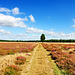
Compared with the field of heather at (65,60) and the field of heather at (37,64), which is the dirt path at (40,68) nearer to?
the field of heather at (37,64)

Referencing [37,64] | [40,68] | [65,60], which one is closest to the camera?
[40,68]

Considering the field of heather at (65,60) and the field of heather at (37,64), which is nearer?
the field of heather at (37,64)

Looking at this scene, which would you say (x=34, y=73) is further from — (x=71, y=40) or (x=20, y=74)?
(x=71, y=40)

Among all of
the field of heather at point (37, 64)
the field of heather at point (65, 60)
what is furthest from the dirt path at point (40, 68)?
the field of heather at point (65, 60)

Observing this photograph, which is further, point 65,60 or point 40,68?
point 65,60

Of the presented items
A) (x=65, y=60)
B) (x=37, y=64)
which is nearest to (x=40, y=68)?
(x=37, y=64)

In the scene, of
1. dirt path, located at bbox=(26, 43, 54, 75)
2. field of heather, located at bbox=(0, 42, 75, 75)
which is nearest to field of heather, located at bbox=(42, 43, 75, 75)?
field of heather, located at bbox=(0, 42, 75, 75)

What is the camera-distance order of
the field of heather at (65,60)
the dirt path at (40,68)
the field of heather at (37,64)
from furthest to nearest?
the field of heather at (65,60) < the field of heather at (37,64) < the dirt path at (40,68)

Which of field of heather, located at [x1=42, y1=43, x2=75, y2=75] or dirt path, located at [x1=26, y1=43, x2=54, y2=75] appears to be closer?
dirt path, located at [x1=26, y1=43, x2=54, y2=75]

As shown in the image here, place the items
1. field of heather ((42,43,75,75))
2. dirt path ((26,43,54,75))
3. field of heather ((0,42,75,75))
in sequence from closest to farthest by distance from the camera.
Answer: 1. dirt path ((26,43,54,75))
2. field of heather ((0,42,75,75))
3. field of heather ((42,43,75,75))

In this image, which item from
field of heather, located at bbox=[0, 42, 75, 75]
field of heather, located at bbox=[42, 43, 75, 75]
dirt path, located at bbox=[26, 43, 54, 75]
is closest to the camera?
dirt path, located at bbox=[26, 43, 54, 75]

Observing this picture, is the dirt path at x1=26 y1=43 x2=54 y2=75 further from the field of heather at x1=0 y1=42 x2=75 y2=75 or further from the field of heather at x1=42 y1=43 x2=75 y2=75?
the field of heather at x1=42 y1=43 x2=75 y2=75

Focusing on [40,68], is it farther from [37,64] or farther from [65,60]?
[65,60]

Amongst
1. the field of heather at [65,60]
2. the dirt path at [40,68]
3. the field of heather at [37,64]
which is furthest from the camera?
the field of heather at [65,60]
